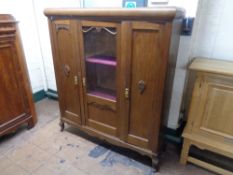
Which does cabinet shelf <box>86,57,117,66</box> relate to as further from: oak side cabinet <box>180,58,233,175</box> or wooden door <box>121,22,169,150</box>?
oak side cabinet <box>180,58,233,175</box>

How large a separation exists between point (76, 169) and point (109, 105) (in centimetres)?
61

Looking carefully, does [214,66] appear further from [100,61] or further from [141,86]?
[100,61]

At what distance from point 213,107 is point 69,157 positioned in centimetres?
128

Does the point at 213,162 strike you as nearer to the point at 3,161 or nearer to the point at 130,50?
the point at 130,50

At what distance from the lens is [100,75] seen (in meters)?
1.65

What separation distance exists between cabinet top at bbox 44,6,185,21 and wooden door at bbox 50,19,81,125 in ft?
0.27

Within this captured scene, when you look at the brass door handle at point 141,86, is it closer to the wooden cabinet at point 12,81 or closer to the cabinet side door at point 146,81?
the cabinet side door at point 146,81

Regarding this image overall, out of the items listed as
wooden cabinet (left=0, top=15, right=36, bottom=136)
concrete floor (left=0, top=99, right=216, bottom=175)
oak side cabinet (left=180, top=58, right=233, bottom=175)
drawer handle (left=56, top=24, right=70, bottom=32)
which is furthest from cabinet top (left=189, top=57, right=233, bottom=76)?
wooden cabinet (left=0, top=15, right=36, bottom=136)

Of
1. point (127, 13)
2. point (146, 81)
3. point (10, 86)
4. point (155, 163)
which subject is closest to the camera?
point (127, 13)

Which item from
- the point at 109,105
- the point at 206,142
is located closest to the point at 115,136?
the point at 109,105

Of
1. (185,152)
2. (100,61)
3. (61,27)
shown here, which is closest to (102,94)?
(100,61)

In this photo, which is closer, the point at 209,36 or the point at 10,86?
the point at 209,36

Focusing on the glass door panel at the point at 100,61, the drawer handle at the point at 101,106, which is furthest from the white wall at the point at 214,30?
the drawer handle at the point at 101,106

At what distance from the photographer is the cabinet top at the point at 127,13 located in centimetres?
104
